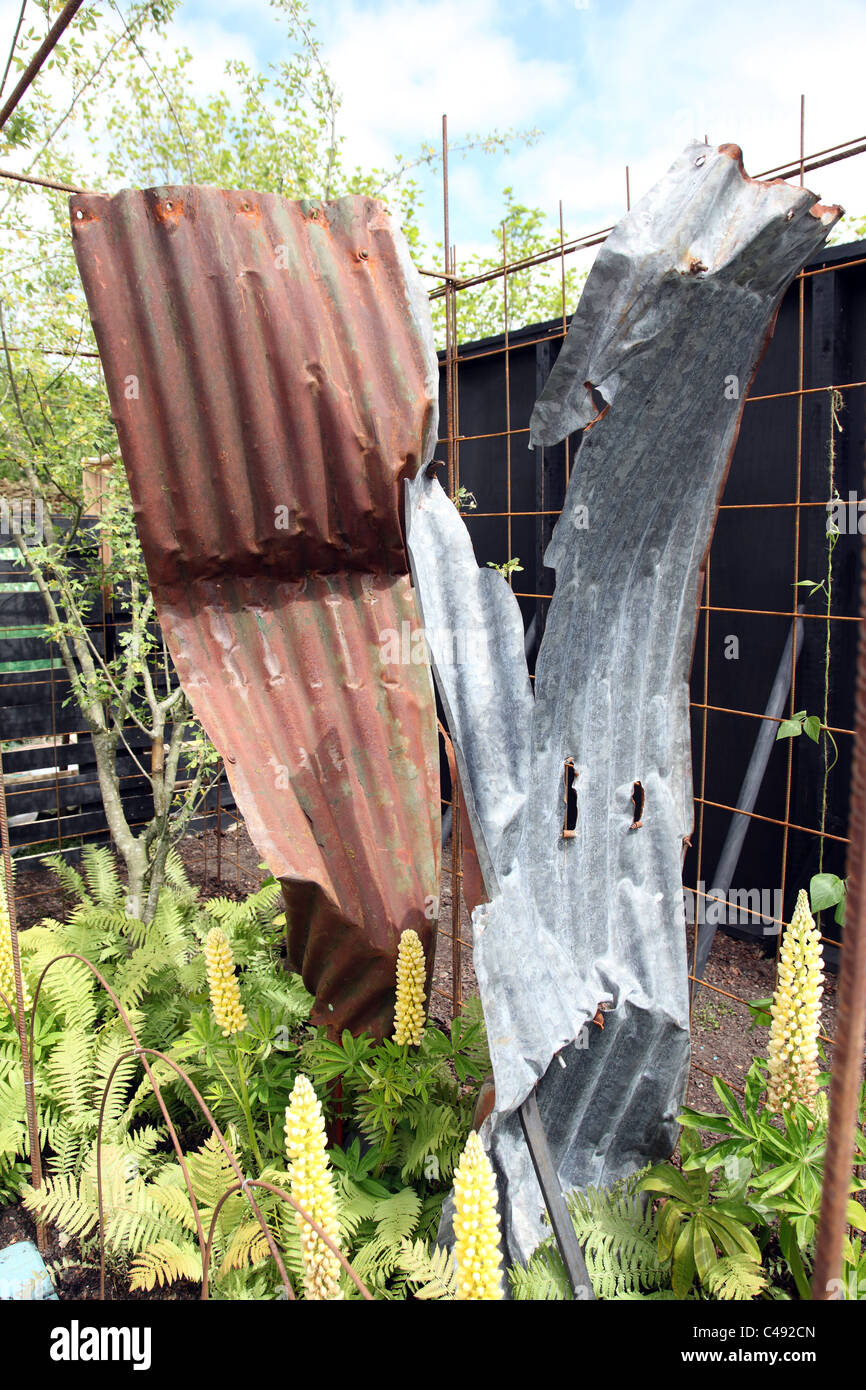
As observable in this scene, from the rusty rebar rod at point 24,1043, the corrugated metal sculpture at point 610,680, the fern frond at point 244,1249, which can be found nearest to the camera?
the corrugated metal sculpture at point 610,680

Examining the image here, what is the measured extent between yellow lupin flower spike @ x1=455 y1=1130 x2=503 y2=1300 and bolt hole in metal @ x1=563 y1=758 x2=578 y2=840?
686 millimetres

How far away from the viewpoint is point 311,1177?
1368mm

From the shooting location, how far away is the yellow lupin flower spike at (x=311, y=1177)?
4.45 feet

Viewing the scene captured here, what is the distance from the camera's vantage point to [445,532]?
1.69m

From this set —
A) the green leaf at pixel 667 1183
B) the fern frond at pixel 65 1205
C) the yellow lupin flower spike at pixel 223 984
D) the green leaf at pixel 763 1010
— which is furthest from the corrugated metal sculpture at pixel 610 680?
the fern frond at pixel 65 1205

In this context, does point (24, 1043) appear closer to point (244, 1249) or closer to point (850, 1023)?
point (244, 1249)

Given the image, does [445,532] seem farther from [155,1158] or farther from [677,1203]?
[155,1158]

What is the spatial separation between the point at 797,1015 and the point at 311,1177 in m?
1.06

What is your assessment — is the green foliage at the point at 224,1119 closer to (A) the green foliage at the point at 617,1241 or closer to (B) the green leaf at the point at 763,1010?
(A) the green foliage at the point at 617,1241

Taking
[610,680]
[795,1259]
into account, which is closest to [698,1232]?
[795,1259]

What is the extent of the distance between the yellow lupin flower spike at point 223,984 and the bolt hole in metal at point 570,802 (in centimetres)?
91

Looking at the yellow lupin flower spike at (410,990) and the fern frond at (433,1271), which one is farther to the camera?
the yellow lupin flower spike at (410,990)
